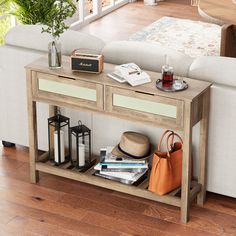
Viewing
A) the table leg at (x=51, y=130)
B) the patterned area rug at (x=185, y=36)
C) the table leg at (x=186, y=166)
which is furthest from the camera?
the patterned area rug at (x=185, y=36)

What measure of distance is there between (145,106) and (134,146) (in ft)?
1.40

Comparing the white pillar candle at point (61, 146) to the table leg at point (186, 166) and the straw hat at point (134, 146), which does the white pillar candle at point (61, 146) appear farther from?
the table leg at point (186, 166)

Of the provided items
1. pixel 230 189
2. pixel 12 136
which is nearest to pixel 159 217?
pixel 230 189

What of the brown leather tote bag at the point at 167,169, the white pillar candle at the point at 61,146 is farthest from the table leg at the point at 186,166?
the white pillar candle at the point at 61,146

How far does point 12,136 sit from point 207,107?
1.54 m

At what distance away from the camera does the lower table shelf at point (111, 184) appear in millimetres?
4066

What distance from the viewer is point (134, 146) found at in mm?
4203

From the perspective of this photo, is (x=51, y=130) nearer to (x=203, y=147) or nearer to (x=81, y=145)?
(x=81, y=145)

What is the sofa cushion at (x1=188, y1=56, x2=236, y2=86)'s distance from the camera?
393 centimetres

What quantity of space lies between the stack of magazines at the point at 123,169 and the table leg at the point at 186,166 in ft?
1.11

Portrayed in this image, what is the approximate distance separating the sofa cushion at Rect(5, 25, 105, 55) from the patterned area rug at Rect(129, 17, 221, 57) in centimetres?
253

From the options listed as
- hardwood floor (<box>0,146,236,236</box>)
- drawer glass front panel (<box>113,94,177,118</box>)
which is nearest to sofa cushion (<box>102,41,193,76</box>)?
drawer glass front panel (<box>113,94,177,118</box>)

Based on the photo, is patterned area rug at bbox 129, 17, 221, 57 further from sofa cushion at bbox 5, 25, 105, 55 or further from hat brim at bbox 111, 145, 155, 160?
hat brim at bbox 111, 145, 155, 160

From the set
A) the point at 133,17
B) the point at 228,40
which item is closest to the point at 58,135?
the point at 228,40
